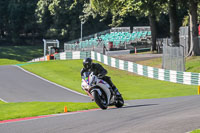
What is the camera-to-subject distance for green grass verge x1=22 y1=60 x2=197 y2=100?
23.8 meters

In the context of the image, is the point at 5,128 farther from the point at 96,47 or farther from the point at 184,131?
the point at 96,47

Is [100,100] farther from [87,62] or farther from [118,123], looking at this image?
[118,123]

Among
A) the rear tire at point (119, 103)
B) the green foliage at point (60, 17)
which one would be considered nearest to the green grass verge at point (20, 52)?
the green foliage at point (60, 17)

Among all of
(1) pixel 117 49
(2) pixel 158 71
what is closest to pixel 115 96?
(2) pixel 158 71

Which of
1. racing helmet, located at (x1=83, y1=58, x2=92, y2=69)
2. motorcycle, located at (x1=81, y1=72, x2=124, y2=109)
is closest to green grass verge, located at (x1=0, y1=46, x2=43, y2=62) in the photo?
motorcycle, located at (x1=81, y1=72, x2=124, y2=109)

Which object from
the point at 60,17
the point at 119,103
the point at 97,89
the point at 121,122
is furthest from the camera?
the point at 60,17

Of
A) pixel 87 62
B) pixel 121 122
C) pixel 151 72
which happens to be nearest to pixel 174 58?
pixel 151 72

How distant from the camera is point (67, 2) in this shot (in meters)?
74.4

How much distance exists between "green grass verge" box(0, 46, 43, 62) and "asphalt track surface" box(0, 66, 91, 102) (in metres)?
31.8

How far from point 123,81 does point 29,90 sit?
7.96m

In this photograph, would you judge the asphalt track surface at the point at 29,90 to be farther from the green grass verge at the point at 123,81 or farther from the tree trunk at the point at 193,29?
the tree trunk at the point at 193,29

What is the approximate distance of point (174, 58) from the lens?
3206cm

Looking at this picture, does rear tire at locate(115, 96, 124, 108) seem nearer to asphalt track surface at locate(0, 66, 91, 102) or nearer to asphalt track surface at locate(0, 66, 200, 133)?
asphalt track surface at locate(0, 66, 200, 133)

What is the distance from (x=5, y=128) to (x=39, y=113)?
3606mm
